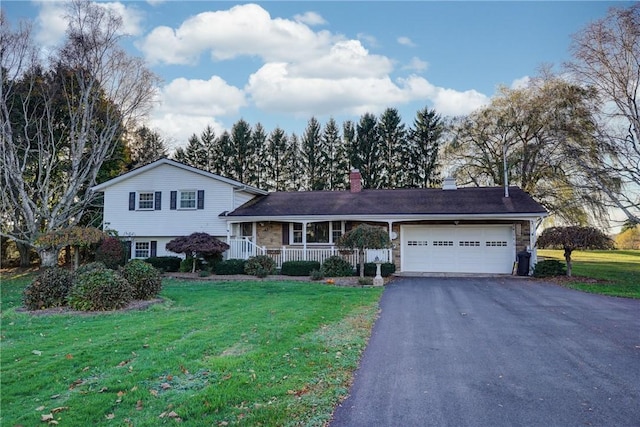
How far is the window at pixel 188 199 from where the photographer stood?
1992cm

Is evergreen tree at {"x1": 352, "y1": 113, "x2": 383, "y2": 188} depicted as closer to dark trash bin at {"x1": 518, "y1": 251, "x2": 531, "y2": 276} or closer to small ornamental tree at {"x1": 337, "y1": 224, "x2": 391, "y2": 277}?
dark trash bin at {"x1": 518, "y1": 251, "x2": 531, "y2": 276}

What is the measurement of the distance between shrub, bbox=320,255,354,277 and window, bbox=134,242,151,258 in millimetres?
9907

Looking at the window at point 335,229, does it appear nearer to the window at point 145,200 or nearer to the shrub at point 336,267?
the shrub at point 336,267

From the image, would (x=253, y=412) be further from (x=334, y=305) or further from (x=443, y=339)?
(x=334, y=305)

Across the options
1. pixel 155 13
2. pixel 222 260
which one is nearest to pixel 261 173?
pixel 222 260

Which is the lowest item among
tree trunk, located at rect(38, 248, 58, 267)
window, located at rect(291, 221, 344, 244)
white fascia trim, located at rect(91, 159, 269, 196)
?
tree trunk, located at rect(38, 248, 58, 267)

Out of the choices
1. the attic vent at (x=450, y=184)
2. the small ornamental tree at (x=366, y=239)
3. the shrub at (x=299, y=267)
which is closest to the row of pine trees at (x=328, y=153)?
the attic vent at (x=450, y=184)

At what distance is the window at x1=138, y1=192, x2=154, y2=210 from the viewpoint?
2033cm

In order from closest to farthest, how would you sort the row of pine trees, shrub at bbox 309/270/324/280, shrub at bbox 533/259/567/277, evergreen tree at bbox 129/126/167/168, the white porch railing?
shrub at bbox 533/259/567/277 → shrub at bbox 309/270/324/280 → the white porch railing → evergreen tree at bbox 129/126/167/168 → the row of pine trees

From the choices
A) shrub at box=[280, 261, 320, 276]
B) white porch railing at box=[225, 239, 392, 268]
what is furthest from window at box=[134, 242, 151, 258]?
shrub at box=[280, 261, 320, 276]

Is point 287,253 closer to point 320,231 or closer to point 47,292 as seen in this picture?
point 320,231

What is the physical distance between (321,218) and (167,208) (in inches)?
319

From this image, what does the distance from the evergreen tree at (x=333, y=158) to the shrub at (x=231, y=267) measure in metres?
21.8

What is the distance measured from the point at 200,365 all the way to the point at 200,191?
1592 centimetres
